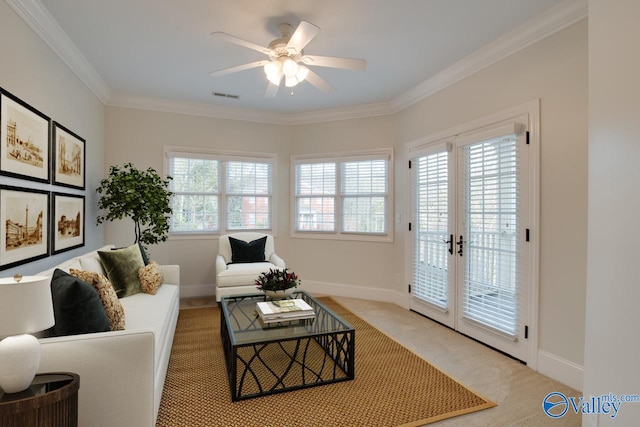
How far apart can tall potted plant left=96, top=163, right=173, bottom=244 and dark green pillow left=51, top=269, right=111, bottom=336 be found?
227cm

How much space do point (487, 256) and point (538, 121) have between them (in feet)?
4.04

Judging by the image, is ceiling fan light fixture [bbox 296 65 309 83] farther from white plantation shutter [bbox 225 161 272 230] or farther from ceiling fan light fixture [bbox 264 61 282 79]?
white plantation shutter [bbox 225 161 272 230]

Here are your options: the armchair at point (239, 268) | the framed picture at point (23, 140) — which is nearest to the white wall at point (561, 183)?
the armchair at point (239, 268)

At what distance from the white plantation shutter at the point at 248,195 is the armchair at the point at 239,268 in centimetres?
36

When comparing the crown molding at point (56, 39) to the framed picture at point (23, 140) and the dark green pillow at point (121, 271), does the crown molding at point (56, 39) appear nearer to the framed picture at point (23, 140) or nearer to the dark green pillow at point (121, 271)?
the framed picture at point (23, 140)

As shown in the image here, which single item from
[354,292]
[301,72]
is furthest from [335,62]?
[354,292]

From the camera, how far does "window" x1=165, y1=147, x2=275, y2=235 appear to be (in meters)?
4.80

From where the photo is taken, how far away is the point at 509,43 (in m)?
2.88

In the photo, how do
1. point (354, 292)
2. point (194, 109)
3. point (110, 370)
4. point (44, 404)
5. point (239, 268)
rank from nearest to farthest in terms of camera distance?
point (44, 404)
point (110, 370)
point (239, 268)
point (194, 109)
point (354, 292)

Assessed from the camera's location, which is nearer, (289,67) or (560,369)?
(560,369)

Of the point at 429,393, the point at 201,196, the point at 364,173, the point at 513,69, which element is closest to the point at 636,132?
the point at 513,69

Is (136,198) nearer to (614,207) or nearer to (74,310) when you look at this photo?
(74,310)

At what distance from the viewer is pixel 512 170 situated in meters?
2.88

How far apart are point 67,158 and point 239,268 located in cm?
206
